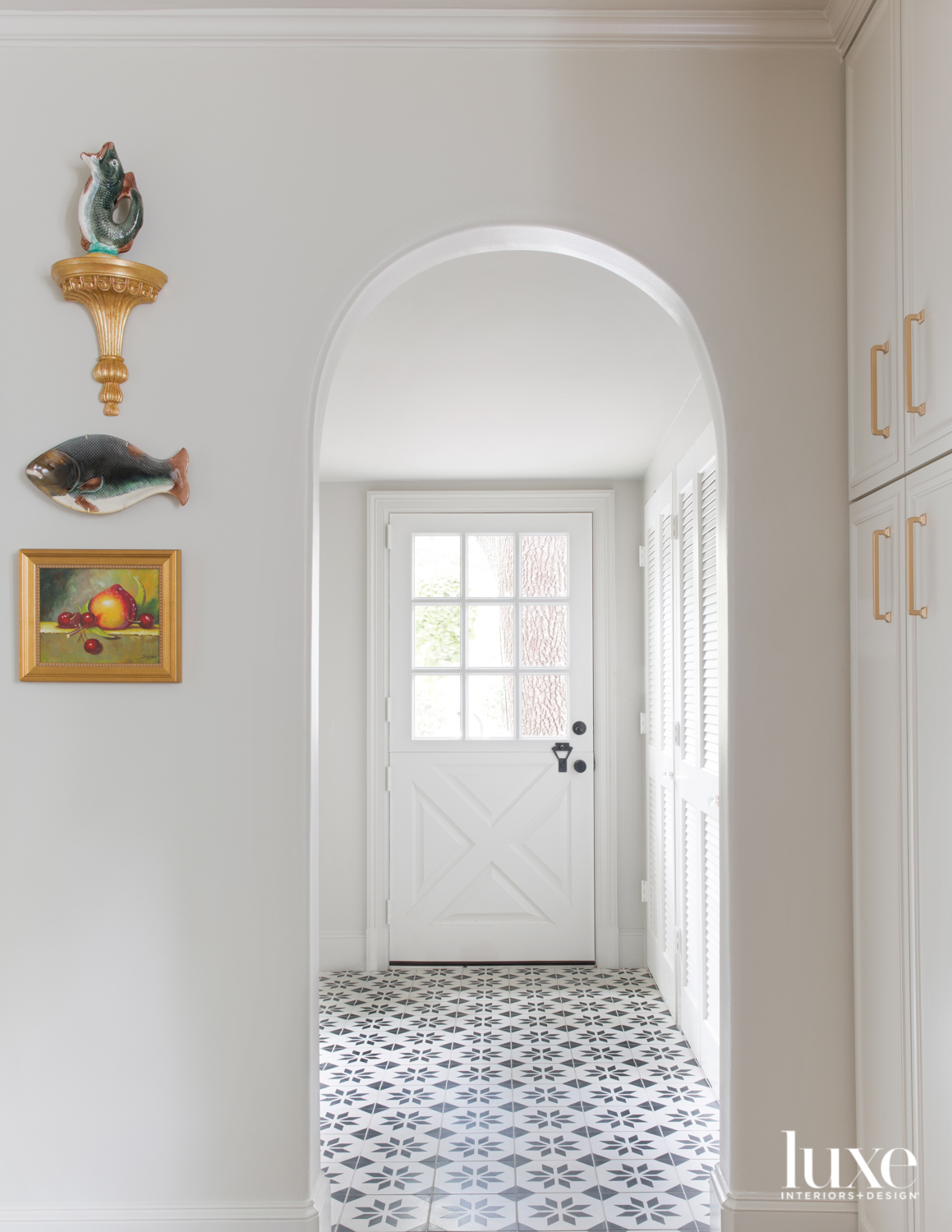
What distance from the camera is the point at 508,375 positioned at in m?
3.08

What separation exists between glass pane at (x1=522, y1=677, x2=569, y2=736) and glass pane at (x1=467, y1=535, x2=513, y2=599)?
1.54 ft

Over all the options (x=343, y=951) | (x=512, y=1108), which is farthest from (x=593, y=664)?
(x=512, y=1108)

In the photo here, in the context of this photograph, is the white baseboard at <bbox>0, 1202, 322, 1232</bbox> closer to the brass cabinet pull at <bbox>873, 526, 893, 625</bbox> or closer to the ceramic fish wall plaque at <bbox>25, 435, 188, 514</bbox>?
the ceramic fish wall plaque at <bbox>25, 435, 188, 514</bbox>

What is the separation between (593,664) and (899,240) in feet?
10.3

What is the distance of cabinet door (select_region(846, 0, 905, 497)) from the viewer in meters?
1.67

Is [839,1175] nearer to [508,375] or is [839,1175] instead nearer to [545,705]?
[508,375]

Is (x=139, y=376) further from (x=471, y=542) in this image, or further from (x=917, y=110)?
(x=471, y=542)

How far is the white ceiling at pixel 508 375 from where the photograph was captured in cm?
243

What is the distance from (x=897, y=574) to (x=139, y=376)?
5.01 ft

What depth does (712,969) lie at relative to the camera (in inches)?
119

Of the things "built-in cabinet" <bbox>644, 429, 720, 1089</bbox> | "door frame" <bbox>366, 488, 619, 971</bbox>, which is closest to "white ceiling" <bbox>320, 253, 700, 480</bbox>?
"door frame" <bbox>366, 488, 619, 971</bbox>

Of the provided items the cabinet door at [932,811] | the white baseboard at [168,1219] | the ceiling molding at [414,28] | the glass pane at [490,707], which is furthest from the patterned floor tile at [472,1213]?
the ceiling molding at [414,28]

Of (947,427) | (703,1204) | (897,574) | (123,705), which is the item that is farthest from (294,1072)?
(947,427)

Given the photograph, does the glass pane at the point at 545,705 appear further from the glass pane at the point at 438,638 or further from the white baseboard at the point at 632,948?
the white baseboard at the point at 632,948
